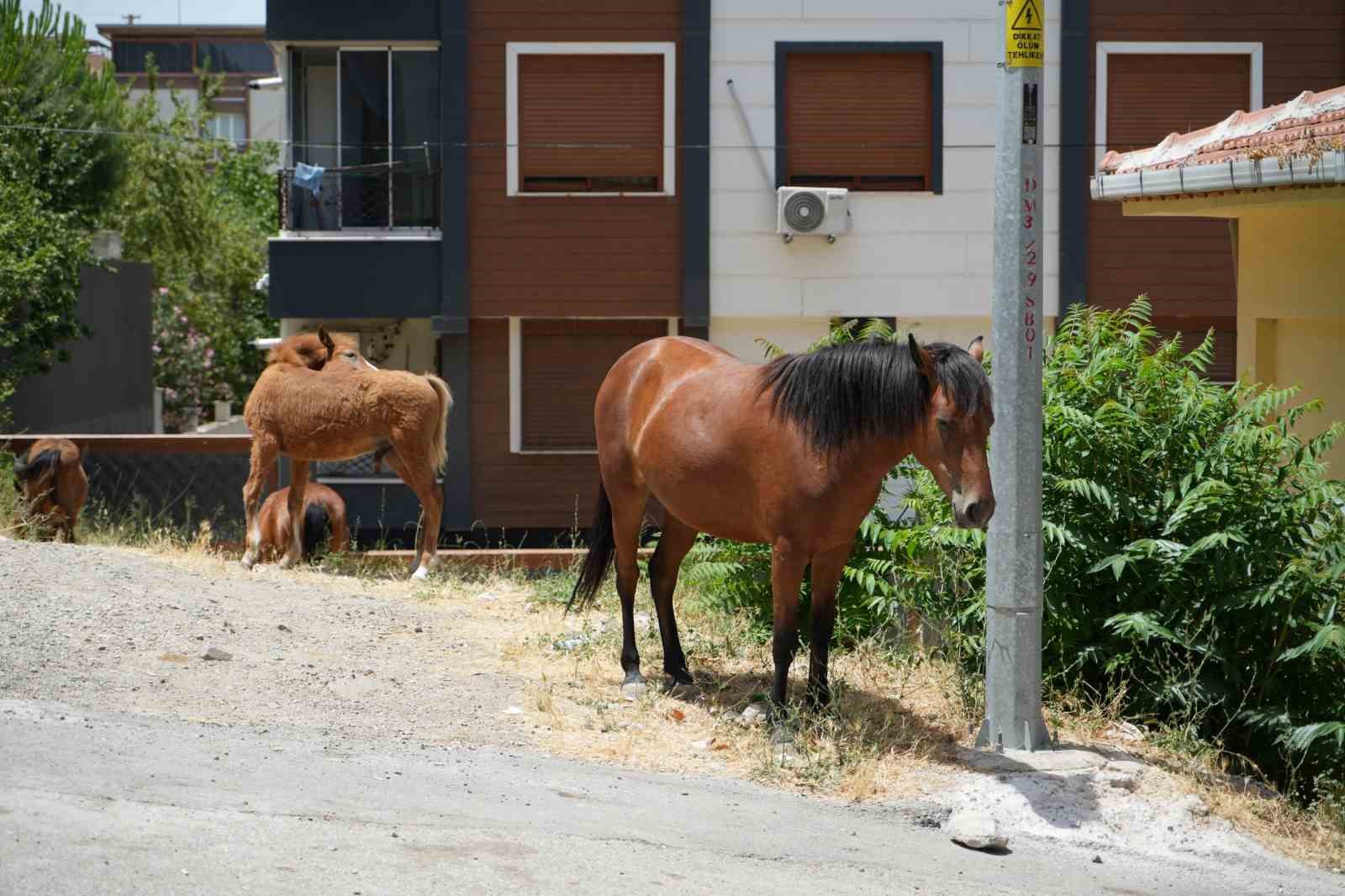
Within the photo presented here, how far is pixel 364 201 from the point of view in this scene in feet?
63.7

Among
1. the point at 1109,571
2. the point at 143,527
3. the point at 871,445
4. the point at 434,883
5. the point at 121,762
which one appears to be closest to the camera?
the point at 434,883

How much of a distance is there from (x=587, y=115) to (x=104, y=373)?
13.0 metres

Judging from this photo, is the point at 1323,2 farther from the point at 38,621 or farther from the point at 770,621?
the point at 38,621

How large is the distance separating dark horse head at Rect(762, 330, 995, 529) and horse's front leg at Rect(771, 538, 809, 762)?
1.90 feet

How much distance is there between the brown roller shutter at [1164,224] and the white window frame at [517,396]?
556 centimetres

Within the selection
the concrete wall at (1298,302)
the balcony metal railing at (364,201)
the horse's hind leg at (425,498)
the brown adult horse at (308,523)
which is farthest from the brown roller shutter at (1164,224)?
the brown adult horse at (308,523)

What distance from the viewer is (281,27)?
18922 millimetres

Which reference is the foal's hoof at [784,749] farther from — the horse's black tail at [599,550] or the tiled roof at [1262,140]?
the tiled roof at [1262,140]

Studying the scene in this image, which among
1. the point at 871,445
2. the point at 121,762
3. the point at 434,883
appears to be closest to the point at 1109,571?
the point at 871,445

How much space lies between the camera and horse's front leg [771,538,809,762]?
7.55m

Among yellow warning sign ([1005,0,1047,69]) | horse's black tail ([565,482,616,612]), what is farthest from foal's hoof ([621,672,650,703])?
yellow warning sign ([1005,0,1047,69])

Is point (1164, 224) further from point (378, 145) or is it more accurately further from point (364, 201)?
point (364, 201)

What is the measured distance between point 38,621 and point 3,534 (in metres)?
4.71

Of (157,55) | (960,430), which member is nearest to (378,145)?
(960,430)
